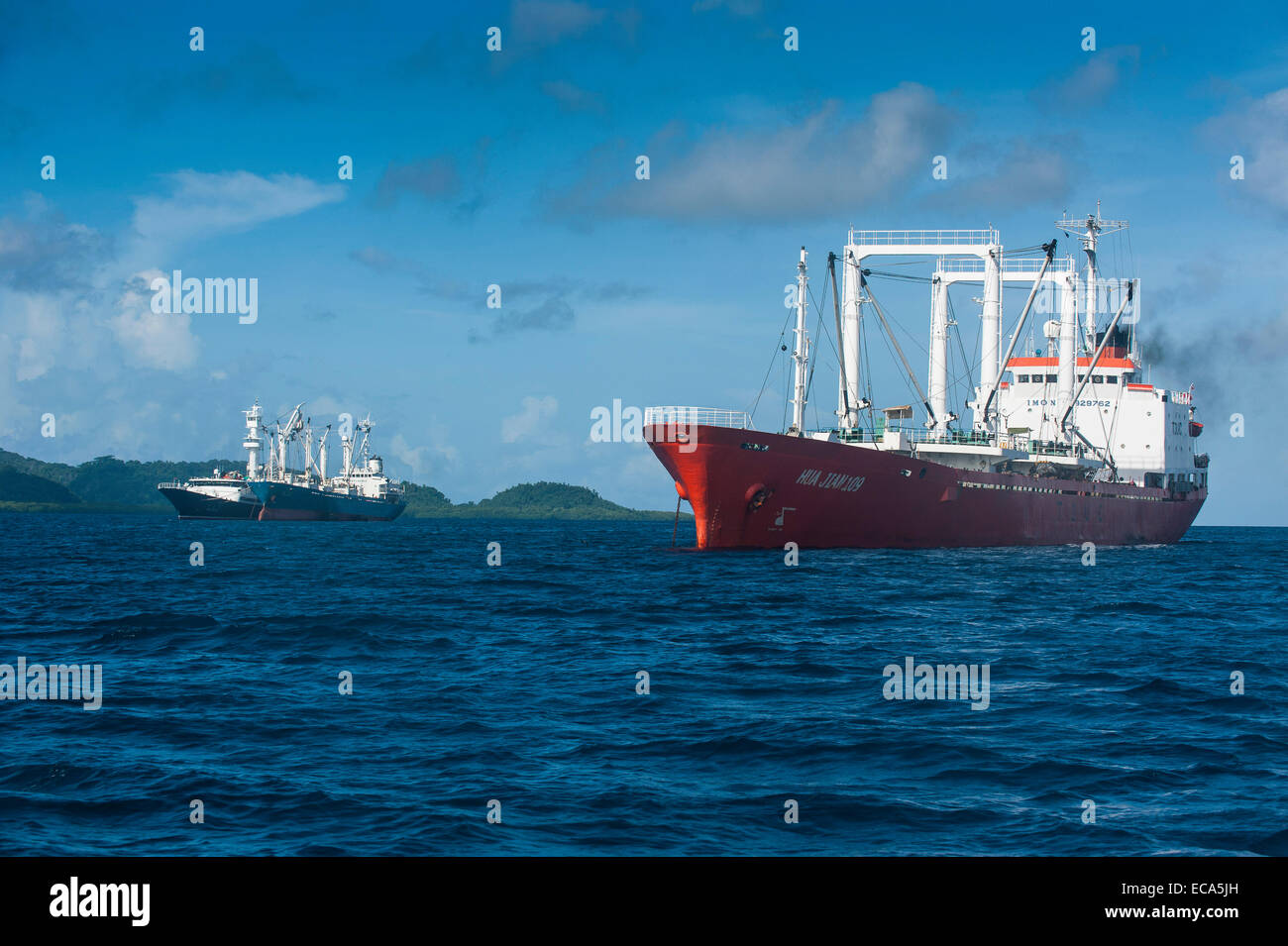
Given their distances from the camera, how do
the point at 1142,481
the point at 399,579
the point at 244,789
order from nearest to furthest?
the point at 244,789, the point at 399,579, the point at 1142,481

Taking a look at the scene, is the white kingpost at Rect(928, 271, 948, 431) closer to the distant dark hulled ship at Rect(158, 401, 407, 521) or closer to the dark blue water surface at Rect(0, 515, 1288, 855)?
the dark blue water surface at Rect(0, 515, 1288, 855)

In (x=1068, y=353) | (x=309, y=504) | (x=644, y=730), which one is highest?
(x=1068, y=353)

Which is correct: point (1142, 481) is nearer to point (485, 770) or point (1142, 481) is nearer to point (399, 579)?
point (399, 579)

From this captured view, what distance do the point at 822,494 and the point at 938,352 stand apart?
65.8 feet

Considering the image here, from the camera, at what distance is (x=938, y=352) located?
63344mm

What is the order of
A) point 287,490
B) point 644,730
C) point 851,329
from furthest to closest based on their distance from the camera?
point 287,490
point 851,329
point 644,730

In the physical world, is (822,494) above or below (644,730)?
above

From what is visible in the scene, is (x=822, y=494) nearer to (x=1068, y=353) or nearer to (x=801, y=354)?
(x=801, y=354)

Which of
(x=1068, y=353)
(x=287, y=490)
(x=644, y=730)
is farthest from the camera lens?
(x=287, y=490)

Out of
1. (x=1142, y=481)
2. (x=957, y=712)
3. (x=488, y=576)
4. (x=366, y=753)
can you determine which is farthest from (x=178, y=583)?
(x=1142, y=481)

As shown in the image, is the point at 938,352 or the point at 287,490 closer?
the point at 938,352

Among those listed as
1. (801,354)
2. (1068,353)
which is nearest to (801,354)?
(801,354)

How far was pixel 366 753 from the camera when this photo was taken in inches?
505
